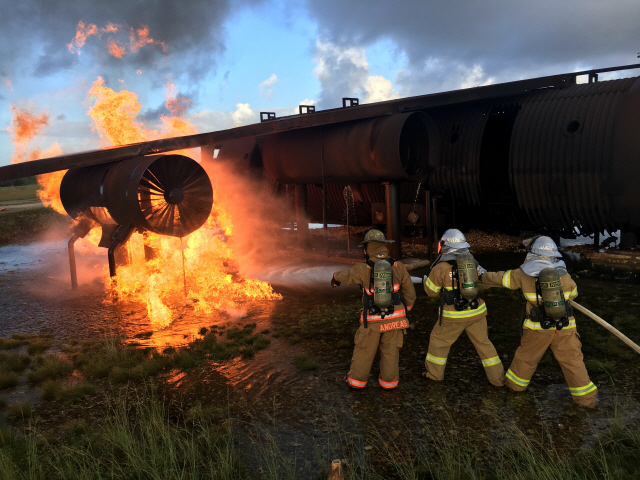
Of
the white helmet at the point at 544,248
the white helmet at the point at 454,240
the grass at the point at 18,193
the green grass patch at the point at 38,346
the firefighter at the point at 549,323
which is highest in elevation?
the grass at the point at 18,193

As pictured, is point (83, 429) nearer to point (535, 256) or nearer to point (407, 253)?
point (535, 256)

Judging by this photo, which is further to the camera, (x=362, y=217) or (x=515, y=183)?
(x=362, y=217)

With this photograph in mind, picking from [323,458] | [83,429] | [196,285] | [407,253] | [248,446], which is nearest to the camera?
[323,458]

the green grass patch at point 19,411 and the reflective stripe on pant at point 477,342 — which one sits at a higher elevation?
the reflective stripe on pant at point 477,342

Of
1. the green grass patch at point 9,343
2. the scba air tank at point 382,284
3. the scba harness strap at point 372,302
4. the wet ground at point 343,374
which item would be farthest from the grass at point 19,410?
the scba air tank at point 382,284

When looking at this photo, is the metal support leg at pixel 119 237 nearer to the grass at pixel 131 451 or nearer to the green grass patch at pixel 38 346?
the green grass patch at pixel 38 346

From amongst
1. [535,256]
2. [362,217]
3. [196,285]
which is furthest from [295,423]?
[362,217]

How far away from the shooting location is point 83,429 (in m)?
4.92

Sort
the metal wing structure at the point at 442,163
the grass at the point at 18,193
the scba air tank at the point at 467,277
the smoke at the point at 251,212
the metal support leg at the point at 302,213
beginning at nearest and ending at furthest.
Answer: the scba air tank at the point at 467,277
the metal wing structure at the point at 442,163
the metal support leg at the point at 302,213
the smoke at the point at 251,212
the grass at the point at 18,193

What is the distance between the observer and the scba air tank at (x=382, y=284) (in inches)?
210

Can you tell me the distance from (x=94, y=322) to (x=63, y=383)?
316cm

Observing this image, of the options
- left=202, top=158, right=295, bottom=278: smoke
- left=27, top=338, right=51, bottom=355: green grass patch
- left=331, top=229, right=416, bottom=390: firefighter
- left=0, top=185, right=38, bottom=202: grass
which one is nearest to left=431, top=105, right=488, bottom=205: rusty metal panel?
left=202, top=158, right=295, bottom=278: smoke

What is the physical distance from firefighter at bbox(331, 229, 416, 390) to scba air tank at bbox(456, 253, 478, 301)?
1.98 feet

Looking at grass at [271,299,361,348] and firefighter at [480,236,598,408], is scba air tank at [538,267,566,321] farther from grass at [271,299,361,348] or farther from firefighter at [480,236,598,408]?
grass at [271,299,361,348]
